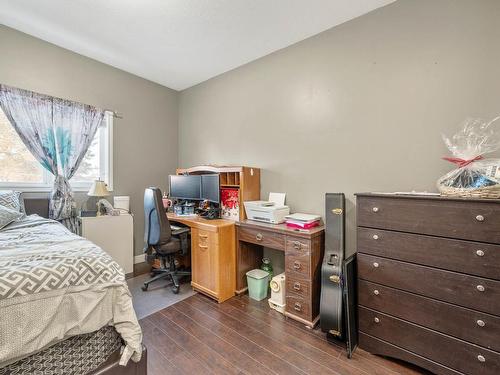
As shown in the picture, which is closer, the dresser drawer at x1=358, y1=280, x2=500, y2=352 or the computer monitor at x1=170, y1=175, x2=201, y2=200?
the dresser drawer at x1=358, y1=280, x2=500, y2=352

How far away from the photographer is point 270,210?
2.36m

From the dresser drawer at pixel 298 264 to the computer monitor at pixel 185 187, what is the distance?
58.8 inches

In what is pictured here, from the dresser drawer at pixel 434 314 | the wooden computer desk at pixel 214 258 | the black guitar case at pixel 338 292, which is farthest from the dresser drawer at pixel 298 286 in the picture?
the wooden computer desk at pixel 214 258

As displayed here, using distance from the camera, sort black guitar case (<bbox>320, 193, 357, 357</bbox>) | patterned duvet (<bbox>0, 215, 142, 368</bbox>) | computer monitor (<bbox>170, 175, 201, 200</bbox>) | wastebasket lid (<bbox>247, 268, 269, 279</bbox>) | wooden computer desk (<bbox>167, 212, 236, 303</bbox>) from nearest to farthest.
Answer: patterned duvet (<bbox>0, 215, 142, 368</bbox>) < black guitar case (<bbox>320, 193, 357, 357</bbox>) < wooden computer desk (<bbox>167, 212, 236, 303</bbox>) < wastebasket lid (<bbox>247, 268, 269, 279</bbox>) < computer monitor (<bbox>170, 175, 201, 200</bbox>)

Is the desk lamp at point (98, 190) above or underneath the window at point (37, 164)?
underneath

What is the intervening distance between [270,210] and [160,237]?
46.3 inches

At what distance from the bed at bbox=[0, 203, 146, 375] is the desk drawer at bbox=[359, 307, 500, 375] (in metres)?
1.46

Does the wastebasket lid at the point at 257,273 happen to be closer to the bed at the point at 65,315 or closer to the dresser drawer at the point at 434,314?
the dresser drawer at the point at 434,314

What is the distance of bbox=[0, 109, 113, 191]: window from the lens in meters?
2.37

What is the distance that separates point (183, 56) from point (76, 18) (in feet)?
3.33

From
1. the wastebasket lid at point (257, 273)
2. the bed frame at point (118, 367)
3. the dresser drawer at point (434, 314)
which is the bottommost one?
the wastebasket lid at point (257, 273)

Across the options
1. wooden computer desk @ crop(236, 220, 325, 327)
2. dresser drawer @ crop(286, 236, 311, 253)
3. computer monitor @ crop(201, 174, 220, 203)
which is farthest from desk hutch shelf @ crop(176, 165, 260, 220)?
dresser drawer @ crop(286, 236, 311, 253)

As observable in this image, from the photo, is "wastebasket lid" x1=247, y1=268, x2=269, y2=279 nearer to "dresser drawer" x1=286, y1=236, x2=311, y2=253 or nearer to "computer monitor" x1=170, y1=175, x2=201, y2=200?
"dresser drawer" x1=286, y1=236, x2=311, y2=253

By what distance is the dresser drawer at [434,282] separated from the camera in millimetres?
1240
